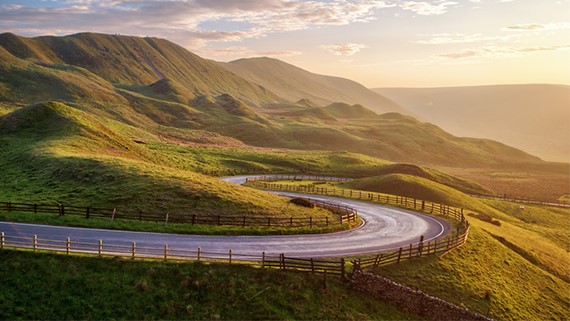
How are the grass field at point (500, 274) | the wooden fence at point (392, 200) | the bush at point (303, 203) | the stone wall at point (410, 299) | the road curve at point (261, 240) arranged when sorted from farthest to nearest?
the wooden fence at point (392, 200), the bush at point (303, 203), the road curve at point (261, 240), the grass field at point (500, 274), the stone wall at point (410, 299)

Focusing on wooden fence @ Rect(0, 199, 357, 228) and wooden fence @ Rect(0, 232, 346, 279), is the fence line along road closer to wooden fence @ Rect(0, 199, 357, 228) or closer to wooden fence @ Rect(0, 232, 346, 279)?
wooden fence @ Rect(0, 232, 346, 279)

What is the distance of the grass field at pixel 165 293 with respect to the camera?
25.6 metres

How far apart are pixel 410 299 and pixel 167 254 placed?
17.5m

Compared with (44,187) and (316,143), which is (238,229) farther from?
(316,143)

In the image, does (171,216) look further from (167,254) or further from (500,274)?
(500,274)

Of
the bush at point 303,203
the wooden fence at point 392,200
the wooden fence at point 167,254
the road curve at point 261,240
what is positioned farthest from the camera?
the wooden fence at point 392,200

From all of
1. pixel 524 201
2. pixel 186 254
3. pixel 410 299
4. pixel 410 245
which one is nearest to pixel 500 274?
pixel 410 245

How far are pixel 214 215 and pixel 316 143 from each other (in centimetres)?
15391

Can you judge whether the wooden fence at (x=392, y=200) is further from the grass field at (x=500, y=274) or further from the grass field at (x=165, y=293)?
the grass field at (x=165, y=293)

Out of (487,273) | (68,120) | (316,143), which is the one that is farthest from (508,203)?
(316,143)

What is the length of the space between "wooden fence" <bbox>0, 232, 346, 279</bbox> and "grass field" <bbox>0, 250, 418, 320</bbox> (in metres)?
0.74

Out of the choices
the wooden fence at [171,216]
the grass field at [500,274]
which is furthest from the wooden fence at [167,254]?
the wooden fence at [171,216]

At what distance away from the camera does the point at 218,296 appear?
27297 mm

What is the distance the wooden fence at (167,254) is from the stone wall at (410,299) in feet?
5.43
